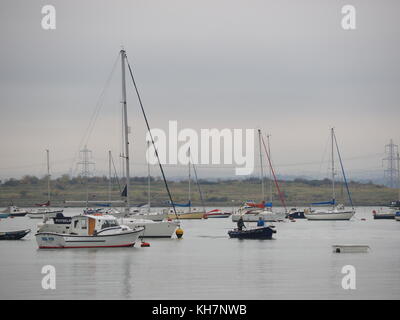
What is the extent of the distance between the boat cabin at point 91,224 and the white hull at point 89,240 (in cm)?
72

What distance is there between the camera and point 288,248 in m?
76.1

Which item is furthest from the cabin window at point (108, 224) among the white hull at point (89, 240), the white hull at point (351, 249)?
the white hull at point (351, 249)

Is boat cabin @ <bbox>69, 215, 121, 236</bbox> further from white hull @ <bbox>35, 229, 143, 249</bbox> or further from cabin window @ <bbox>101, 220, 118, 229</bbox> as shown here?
white hull @ <bbox>35, 229, 143, 249</bbox>

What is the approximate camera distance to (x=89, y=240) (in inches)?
2689

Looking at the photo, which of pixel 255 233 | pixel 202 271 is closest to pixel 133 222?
pixel 255 233

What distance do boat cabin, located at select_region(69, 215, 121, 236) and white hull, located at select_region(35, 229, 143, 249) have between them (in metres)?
0.72

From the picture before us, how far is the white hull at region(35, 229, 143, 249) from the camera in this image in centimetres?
6838

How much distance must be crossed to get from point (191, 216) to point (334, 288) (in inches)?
4712

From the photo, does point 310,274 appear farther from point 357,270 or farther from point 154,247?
point 154,247

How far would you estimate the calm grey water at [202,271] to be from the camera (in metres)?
43.9

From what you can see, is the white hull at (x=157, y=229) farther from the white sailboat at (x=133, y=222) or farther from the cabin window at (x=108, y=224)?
the cabin window at (x=108, y=224)

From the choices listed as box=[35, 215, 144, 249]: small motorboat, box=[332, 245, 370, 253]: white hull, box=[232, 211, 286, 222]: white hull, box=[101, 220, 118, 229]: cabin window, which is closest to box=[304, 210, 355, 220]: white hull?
box=[232, 211, 286, 222]: white hull

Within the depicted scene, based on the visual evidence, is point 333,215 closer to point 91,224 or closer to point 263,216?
point 263,216
